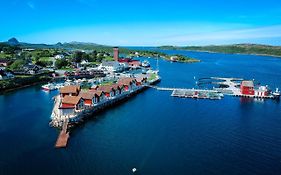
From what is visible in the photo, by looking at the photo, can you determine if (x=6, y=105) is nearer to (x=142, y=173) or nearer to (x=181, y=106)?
(x=181, y=106)

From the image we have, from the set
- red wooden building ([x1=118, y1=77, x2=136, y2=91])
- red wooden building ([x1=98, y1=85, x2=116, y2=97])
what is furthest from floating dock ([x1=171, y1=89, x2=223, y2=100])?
red wooden building ([x1=98, y1=85, x2=116, y2=97])

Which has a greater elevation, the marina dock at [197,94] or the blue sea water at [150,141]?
the marina dock at [197,94]

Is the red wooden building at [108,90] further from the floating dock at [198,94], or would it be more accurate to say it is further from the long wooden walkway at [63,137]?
the long wooden walkway at [63,137]

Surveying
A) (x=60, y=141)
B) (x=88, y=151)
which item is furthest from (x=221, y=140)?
(x=60, y=141)

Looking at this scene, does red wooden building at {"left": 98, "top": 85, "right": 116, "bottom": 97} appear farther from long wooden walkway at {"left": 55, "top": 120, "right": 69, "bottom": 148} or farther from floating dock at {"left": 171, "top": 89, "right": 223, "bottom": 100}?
long wooden walkway at {"left": 55, "top": 120, "right": 69, "bottom": 148}

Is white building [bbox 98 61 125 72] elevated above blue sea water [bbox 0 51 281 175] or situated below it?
above

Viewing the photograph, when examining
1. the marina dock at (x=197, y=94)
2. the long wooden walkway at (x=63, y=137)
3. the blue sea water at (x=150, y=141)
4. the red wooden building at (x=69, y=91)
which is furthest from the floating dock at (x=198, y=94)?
the long wooden walkway at (x=63, y=137)
